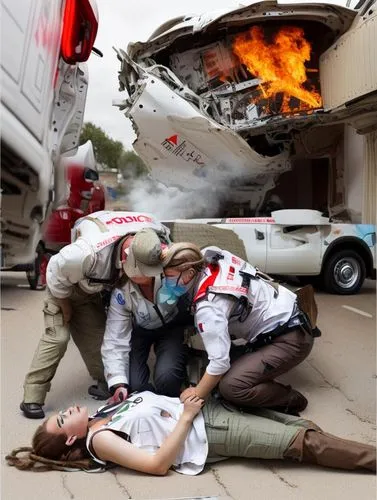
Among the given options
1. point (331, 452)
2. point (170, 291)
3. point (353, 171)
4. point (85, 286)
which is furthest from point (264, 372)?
point (353, 171)

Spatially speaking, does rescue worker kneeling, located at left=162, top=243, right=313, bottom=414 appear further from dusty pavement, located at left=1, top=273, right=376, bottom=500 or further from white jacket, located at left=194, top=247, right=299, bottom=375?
dusty pavement, located at left=1, top=273, right=376, bottom=500

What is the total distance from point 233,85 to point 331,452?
517cm

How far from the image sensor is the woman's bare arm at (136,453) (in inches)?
106

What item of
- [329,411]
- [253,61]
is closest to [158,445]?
[329,411]

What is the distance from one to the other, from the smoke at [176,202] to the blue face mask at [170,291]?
14.6ft

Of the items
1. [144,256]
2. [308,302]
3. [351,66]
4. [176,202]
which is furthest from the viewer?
[176,202]

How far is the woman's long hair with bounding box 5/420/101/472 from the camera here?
2.73m

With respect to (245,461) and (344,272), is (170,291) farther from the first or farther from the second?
(344,272)

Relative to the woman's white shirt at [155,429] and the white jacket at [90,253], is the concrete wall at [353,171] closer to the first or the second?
the white jacket at [90,253]

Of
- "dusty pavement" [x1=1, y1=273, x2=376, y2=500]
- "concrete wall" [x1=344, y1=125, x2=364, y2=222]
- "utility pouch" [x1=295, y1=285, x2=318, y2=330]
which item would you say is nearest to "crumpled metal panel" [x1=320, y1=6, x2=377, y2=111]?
"concrete wall" [x1=344, y1=125, x2=364, y2=222]

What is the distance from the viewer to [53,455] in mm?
2770

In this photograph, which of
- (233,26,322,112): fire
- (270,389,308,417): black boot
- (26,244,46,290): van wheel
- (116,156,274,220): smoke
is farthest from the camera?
(116,156,274,220): smoke

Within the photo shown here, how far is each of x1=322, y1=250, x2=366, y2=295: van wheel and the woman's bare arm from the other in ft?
16.3

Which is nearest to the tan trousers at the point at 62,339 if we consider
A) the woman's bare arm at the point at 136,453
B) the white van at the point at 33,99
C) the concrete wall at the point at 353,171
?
the woman's bare arm at the point at 136,453
